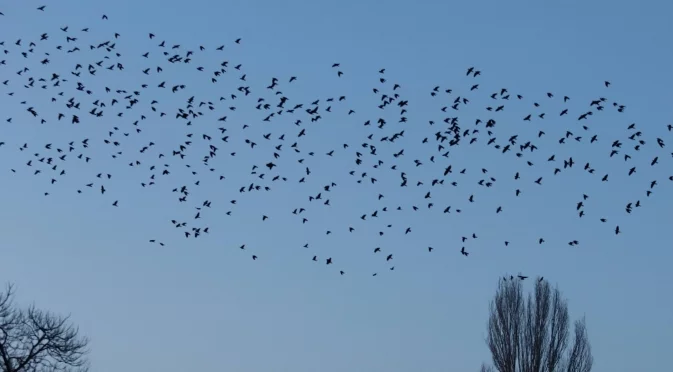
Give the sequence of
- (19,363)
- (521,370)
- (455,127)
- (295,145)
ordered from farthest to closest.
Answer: (521,370) < (19,363) < (295,145) < (455,127)

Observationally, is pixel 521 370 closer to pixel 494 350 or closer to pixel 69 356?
pixel 494 350

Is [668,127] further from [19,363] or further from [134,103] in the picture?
[19,363]

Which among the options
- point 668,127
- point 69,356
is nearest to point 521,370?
point 69,356

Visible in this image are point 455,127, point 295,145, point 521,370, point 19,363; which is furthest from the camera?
point 521,370

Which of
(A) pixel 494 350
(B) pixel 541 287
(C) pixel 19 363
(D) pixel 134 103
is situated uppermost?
(B) pixel 541 287

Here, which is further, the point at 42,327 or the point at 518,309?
the point at 518,309

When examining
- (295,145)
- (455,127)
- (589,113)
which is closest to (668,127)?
(589,113)

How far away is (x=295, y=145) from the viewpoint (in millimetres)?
26578

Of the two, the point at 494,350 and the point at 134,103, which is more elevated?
the point at 494,350

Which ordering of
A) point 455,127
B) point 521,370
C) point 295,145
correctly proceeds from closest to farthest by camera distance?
point 455,127
point 295,145
point 521,370

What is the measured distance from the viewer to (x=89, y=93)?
27.8 metres

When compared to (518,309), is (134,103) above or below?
below

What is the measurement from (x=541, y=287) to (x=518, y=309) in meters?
1.95

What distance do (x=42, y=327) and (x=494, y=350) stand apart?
2437 cm
